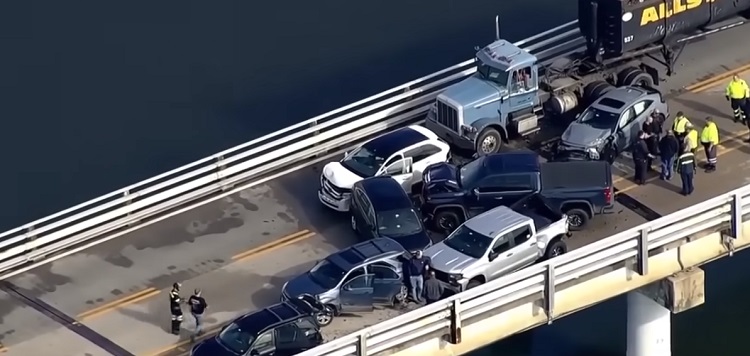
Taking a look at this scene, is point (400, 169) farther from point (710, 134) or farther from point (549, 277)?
point (710, 134)

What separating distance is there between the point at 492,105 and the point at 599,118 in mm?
2717

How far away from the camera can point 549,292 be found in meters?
38.9

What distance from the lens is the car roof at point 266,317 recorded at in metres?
37.4

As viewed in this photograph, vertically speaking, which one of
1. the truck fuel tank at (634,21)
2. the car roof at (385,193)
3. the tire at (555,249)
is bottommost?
the tire at (555,249)

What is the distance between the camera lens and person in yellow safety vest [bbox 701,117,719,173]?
142ft

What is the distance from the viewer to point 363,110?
155 feet

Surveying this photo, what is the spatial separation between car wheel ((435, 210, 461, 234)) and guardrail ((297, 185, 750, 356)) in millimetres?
3759

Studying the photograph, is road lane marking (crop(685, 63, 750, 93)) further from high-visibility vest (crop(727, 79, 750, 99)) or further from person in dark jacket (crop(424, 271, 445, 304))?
person in dark jacket (crop(424, 271, 445, 304))

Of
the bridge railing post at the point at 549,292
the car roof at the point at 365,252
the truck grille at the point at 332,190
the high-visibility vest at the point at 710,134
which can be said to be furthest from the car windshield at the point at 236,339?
the high-visibility vest at the point at 710,134

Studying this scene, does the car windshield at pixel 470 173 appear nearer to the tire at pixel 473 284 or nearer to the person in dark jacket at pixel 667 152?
the tire at pixel 473 284

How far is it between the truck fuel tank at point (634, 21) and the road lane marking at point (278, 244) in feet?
32.4

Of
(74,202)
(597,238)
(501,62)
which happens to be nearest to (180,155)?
(74,202)

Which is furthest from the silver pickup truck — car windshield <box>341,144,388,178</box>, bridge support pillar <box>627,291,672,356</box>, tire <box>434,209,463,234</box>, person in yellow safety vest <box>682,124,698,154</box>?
→ person in yellow safety vest <box>682,124,698,154</box>

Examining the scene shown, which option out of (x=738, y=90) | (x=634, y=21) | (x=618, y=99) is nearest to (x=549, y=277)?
(x=618, y=99)
